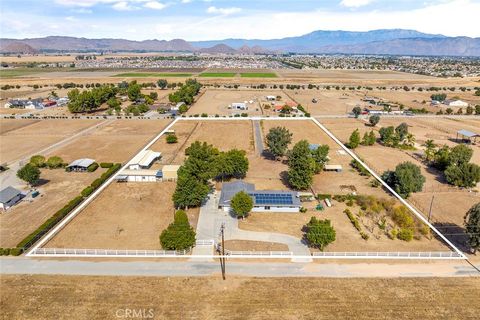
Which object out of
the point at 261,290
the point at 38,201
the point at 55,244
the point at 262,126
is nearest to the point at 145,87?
the point at 262,126

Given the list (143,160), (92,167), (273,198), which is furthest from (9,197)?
(273,198)

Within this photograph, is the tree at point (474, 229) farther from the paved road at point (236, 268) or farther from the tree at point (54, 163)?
the tree at point (54, 163)

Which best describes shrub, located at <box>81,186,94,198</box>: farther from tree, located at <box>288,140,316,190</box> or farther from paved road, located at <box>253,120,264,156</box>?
paved road, located at <box>253,120,264,156</box>

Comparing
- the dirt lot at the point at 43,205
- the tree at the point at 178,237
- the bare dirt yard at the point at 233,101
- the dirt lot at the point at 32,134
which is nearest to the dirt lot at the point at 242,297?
the tree at the point at 178,237

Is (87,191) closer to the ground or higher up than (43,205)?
higher up

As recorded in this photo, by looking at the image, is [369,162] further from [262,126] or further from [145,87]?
[145,87]

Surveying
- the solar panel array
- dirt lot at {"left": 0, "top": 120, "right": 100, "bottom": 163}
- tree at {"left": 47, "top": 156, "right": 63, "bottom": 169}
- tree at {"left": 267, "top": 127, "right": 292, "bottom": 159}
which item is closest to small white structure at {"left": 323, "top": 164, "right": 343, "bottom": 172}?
tree at {"left": 267, "top": 127, "right": 292, "bottom": 159}

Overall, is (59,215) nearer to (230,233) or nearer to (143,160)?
(143,160)
